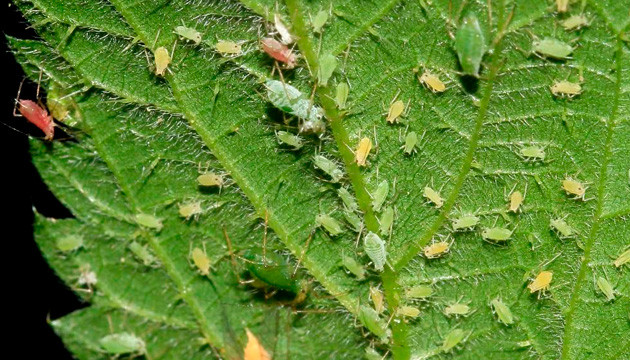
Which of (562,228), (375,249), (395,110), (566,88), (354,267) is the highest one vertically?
(395,110)

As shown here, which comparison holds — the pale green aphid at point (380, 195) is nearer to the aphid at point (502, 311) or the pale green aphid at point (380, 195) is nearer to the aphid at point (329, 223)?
the aphid at point (329, 223)

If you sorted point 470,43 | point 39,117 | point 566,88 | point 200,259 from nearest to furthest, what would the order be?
1. point 470,43
2. point 566,88
3. point 39,117
4. point 200,259

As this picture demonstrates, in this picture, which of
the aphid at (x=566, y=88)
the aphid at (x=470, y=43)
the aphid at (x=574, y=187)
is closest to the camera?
the aphid at (x=470, y=43)

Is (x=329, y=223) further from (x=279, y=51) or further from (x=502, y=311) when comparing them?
(x=502, y=311)

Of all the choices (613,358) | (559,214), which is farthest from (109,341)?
(613,358)

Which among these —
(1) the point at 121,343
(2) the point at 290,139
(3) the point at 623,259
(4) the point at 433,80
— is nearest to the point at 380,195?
(2) the point at 290,139

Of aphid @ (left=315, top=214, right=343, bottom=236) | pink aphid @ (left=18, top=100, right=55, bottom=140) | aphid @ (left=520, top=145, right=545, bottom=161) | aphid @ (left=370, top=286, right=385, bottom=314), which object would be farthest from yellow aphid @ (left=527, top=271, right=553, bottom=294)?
pink aphid @ (left=18, top=100, right=55, bottom=140)

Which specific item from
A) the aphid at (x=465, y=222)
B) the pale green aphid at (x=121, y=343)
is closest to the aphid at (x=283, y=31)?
the aphid at (x=465, y=222)
